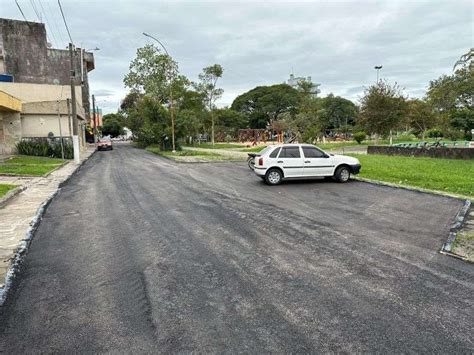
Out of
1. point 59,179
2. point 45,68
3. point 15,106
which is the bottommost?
point 59,179

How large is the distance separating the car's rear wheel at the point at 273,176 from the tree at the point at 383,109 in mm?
26111

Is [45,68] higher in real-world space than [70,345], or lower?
higher

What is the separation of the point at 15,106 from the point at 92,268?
2657 centimetres

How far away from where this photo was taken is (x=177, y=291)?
4.80m

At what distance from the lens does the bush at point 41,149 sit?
28.8 metres

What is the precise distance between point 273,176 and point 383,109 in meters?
27.0

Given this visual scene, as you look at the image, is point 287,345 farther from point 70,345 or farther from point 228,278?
point 70,345

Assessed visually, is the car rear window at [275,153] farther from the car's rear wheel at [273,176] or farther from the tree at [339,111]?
the tree at [339,111]

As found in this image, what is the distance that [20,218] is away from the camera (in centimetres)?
902

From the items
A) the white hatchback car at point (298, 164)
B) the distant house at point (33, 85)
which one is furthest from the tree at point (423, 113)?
the distant house at point (33, 85)

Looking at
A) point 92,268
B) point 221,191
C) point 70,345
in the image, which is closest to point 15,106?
point 221,191

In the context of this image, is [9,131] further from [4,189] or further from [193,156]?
[4,189]

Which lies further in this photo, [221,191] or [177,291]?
[221,191]

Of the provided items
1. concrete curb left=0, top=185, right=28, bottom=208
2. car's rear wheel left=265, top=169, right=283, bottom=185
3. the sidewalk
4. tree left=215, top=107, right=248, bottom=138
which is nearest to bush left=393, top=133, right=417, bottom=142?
tree left=215, top=107, right=248, bottom=138
